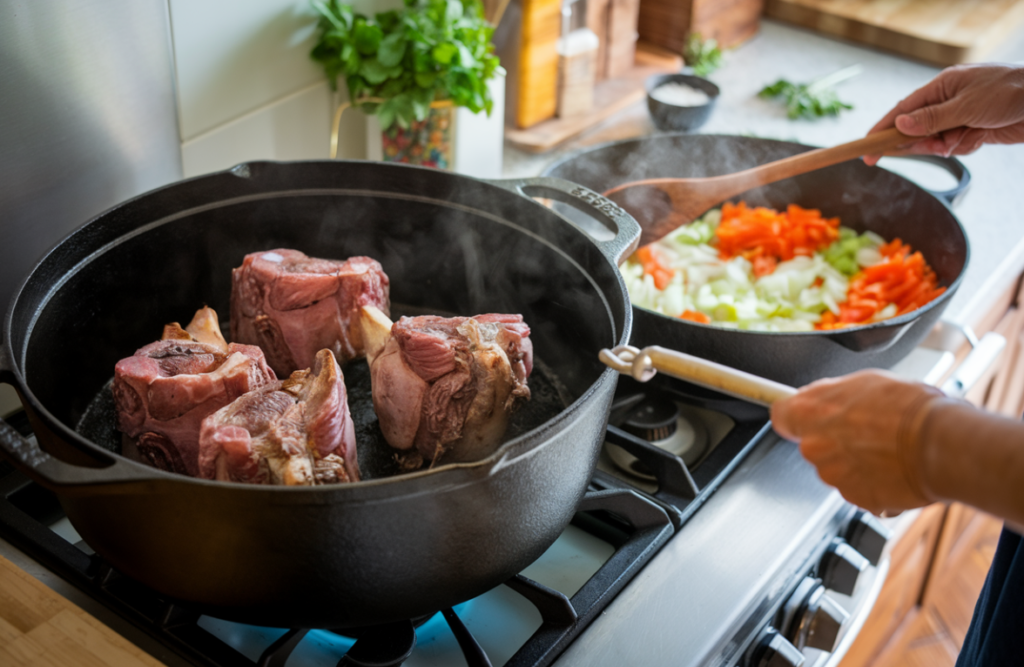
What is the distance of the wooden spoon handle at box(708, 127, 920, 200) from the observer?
1.36 metres

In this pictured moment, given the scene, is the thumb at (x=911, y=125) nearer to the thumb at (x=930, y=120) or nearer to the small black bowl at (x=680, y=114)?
the thumb at (x=930, y=120)

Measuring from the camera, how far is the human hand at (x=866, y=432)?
622 millimetres

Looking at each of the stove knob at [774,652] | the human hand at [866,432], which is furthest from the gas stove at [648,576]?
the human hand at [866,432]

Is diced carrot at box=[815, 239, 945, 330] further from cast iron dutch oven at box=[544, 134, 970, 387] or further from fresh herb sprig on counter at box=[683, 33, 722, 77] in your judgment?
fresh herb sprig on counter at box=[683, 33, 722, 77]

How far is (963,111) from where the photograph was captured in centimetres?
128

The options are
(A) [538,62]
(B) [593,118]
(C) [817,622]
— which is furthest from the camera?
(B) [593,118]

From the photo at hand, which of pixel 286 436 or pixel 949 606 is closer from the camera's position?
pixel 286 436

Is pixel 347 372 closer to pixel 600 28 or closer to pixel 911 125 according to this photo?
pixel 911 125

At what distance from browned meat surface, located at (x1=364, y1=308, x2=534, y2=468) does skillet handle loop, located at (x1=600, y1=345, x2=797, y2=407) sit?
0.25 m

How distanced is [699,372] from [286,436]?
0.44m

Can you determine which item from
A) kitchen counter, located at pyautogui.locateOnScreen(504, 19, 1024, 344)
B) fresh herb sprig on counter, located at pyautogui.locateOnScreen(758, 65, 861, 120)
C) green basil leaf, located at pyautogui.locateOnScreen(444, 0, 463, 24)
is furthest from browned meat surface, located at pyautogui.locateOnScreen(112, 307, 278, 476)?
fresh herb sprig on counter, located at pyautogui.locateOnScreen(758, 65, 861, 120)

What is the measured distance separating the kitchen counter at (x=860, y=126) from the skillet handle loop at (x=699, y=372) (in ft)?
3.12

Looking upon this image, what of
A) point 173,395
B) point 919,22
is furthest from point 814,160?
point 919,22

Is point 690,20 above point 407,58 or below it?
below
